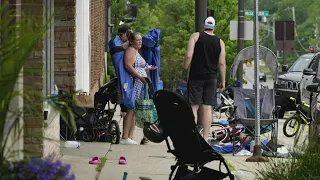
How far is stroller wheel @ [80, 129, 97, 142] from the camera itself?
14.3 metres

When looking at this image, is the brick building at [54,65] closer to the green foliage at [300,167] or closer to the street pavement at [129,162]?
the street pavement at [129,162]

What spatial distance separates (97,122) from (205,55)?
2128 mm

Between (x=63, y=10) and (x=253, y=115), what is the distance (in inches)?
132

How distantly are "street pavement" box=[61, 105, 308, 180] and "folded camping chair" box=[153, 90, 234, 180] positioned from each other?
→ 3.00 ft

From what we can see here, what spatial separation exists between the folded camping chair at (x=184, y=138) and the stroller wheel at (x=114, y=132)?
220 inches

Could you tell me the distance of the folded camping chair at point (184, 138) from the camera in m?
8.60

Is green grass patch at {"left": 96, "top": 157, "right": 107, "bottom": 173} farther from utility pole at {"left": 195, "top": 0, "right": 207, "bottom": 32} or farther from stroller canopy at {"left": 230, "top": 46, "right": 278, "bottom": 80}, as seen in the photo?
utility pole at {"left": 195, "top": 0, "right": 207, "bottom": 32}

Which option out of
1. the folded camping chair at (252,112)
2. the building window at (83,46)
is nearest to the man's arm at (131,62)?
the folded camping chair at (252,112)

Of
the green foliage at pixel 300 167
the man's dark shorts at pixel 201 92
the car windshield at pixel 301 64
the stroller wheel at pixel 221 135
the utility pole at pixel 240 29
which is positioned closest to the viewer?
the green foliage at pixel 300 167

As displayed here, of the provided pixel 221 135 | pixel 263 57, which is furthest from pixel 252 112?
pixel 221 135

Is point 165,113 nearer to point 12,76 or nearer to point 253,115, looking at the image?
point 12,76

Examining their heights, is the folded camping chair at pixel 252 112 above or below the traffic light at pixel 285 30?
below

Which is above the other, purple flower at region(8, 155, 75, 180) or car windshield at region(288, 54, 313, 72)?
car windshield at region(288, 54, 313, 72)

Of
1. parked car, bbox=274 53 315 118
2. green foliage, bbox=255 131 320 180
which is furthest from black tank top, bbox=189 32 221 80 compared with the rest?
parked car, bbox=274 53 315 118
